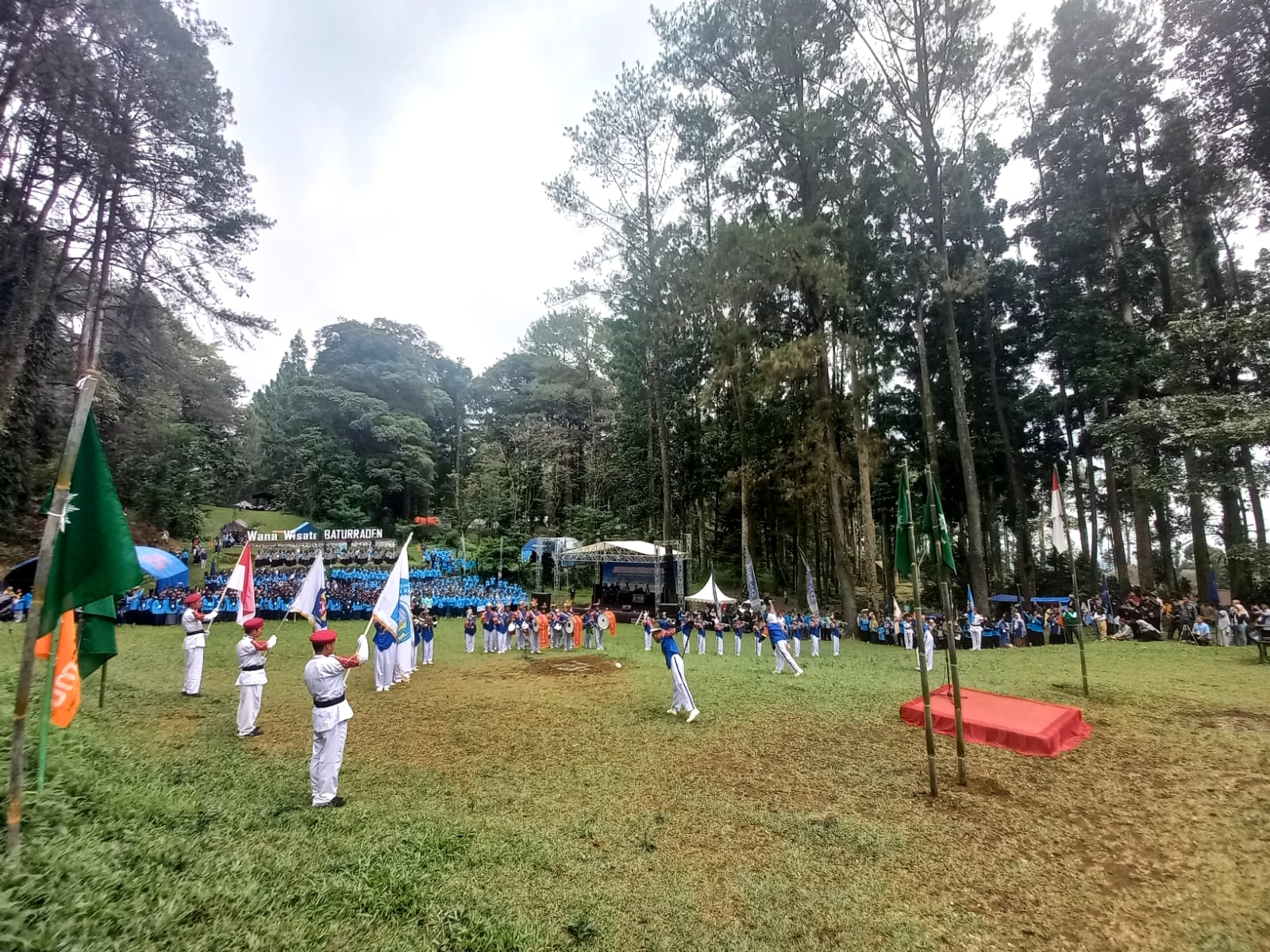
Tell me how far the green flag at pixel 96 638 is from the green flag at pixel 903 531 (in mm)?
7652

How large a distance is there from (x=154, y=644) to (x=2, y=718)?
11.8 m

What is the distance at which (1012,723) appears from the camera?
7.86m

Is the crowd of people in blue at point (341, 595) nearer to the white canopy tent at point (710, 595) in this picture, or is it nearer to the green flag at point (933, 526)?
the white canopy tent at point (710, 595)

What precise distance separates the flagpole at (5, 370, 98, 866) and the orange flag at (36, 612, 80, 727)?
1.26m

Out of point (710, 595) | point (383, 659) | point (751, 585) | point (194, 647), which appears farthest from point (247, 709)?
point (751, 585)

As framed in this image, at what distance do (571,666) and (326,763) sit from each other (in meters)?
→ 9.06

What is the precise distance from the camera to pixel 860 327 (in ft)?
69.7

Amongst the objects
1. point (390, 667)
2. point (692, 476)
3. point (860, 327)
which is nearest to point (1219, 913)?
point (390, 667)

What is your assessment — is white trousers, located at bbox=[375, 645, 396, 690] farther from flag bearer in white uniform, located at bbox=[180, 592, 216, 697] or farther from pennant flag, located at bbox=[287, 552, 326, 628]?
flag bearer in white uniform, located at bbox=[180, 592, 216, 697]

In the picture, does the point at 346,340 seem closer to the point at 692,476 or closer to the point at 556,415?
the point at 556,415

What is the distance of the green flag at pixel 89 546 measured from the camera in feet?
12.7

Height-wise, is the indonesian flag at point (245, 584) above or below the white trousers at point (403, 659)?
above

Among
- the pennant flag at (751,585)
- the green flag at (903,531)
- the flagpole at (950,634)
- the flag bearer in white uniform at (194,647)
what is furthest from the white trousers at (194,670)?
the pennant flag at (751,585)

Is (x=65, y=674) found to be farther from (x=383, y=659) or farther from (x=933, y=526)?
(x=933, y=526)
